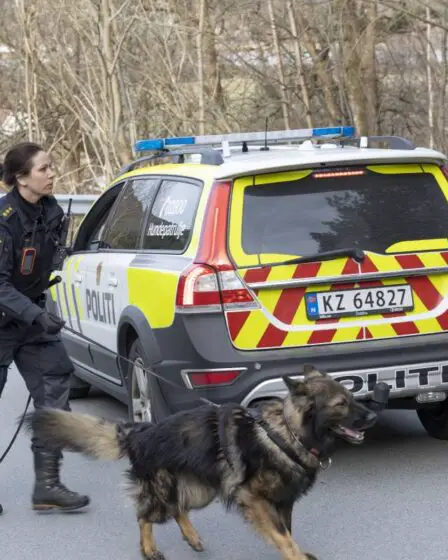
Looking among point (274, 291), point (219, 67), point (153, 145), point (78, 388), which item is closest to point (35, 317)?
point (274, 291)

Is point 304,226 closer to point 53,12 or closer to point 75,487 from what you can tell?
point 75,487

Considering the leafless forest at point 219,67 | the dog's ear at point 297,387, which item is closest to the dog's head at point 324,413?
the dog's ear at point 297,387

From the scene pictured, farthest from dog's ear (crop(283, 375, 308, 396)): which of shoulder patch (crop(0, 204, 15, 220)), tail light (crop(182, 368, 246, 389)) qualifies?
shoulder patch (crop(0, 204, 15, 220))

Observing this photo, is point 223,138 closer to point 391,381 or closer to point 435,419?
point 391,381

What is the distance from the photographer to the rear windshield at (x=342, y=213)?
18.8 feet

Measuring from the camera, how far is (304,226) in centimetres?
577

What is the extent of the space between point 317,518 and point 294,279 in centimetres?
121

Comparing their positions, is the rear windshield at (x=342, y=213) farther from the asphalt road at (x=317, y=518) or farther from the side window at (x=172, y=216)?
the asphalt road at (x=317, y=518)

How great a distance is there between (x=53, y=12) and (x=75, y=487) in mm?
10979

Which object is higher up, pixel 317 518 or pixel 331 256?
pixel 331 256

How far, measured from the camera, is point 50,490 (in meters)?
5.57

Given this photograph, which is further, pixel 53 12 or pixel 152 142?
pixel 53 12

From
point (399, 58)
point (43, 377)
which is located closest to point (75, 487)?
point (43, 377)

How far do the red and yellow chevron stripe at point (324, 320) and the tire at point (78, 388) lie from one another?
3.24 metres
